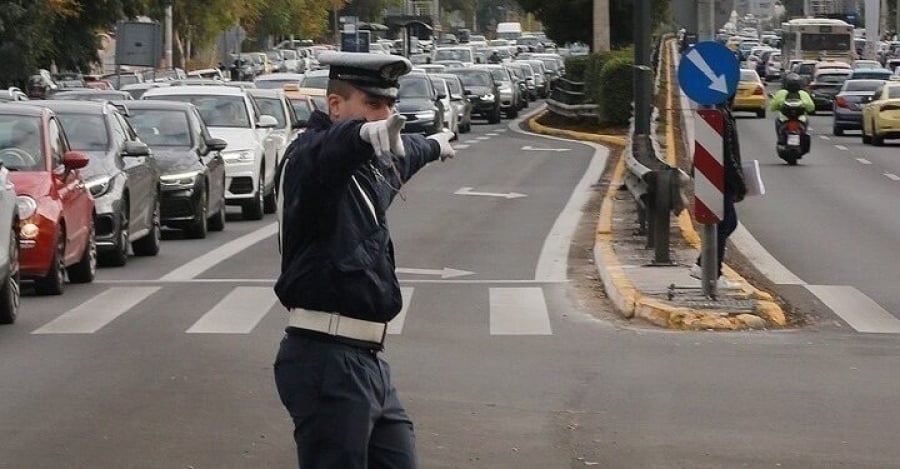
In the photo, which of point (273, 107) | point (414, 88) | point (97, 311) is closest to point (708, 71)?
point (97, 311)

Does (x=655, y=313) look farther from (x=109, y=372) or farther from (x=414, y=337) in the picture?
(x=109, y=372)

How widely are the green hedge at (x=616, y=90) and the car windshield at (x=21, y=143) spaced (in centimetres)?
2972

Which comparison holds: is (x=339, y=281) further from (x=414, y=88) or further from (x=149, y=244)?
(x=414, y=88)

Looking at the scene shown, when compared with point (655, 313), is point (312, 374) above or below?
above

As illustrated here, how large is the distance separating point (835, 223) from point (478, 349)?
12664 millimetres

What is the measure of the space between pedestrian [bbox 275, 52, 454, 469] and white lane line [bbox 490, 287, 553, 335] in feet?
27.8

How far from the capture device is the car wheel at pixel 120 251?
64.5 ft

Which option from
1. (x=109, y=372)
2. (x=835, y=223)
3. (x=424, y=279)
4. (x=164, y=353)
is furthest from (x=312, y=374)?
(x=835, y=223)

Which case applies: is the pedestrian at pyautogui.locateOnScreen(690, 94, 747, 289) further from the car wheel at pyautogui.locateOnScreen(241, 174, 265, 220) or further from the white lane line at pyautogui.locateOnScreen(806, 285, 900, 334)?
the car wheel at pyautogui.locateOnScreen(241, 174, 265, 220)

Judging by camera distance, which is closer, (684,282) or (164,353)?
(164,353)

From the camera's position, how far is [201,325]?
14766 mm

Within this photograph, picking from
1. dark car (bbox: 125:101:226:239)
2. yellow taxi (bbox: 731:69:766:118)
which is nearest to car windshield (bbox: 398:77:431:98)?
yellow taxi (bbox: 731:69:766:118)

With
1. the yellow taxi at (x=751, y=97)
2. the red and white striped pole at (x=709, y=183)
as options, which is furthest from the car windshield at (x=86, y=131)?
the yellow taxi at (x=751, y=97)

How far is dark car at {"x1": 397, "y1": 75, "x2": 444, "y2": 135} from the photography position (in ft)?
150
